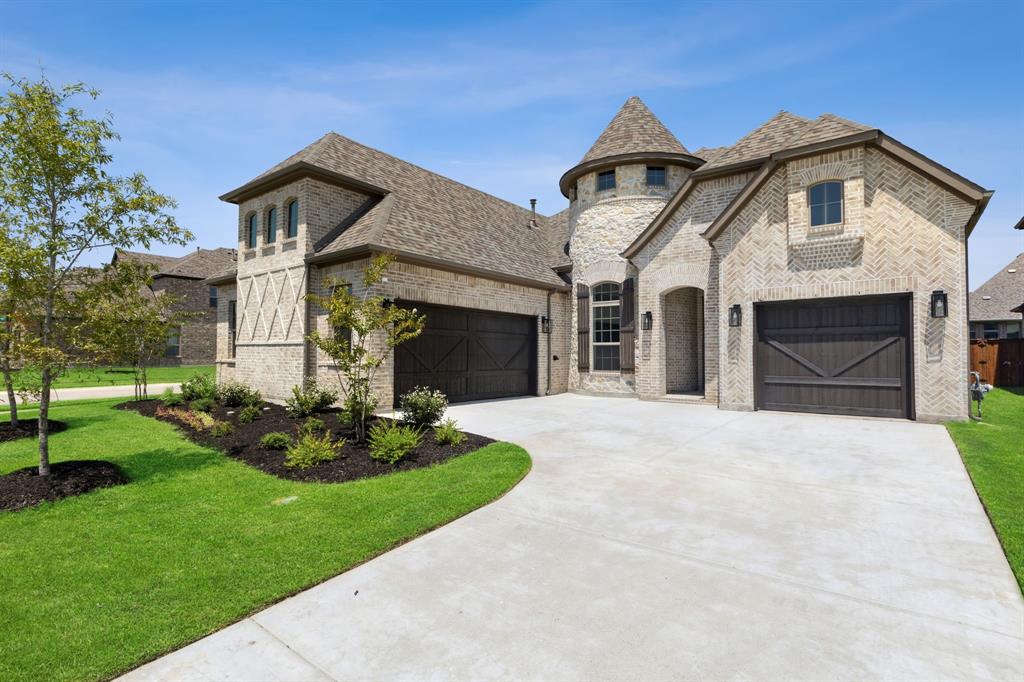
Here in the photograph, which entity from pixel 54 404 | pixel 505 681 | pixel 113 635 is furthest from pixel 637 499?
pixel 54 404

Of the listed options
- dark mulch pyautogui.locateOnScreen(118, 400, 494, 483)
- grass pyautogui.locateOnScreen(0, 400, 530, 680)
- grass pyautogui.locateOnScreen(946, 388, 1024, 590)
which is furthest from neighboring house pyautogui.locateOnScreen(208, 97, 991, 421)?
grass pyautogui.locateOnScreen(0, 400, 530, 680)

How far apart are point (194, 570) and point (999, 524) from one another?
7.37 meters

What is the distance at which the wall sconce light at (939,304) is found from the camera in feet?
34.8

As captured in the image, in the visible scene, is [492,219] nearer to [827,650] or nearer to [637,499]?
Result: [637,499]

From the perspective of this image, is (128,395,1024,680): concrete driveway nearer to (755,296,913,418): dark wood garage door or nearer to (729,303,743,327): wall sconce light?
(755,296,913,418): dark wood garage door

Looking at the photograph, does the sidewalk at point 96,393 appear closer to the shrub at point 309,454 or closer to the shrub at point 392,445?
the shrub at point 309,454

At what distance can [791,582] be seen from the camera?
3750 millimetres

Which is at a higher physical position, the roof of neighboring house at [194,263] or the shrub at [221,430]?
the roof of neighboring house at [194,263]

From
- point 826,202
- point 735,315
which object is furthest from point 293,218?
point 826,202

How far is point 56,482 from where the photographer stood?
20.8 ft

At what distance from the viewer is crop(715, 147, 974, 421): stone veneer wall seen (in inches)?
421

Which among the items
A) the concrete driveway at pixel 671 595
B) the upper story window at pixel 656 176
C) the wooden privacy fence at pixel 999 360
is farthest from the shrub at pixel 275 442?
the wooden privacy fence at pixel 999 360

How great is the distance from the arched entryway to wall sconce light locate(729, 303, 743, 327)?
8.42 feet

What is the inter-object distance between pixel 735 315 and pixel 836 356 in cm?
250
